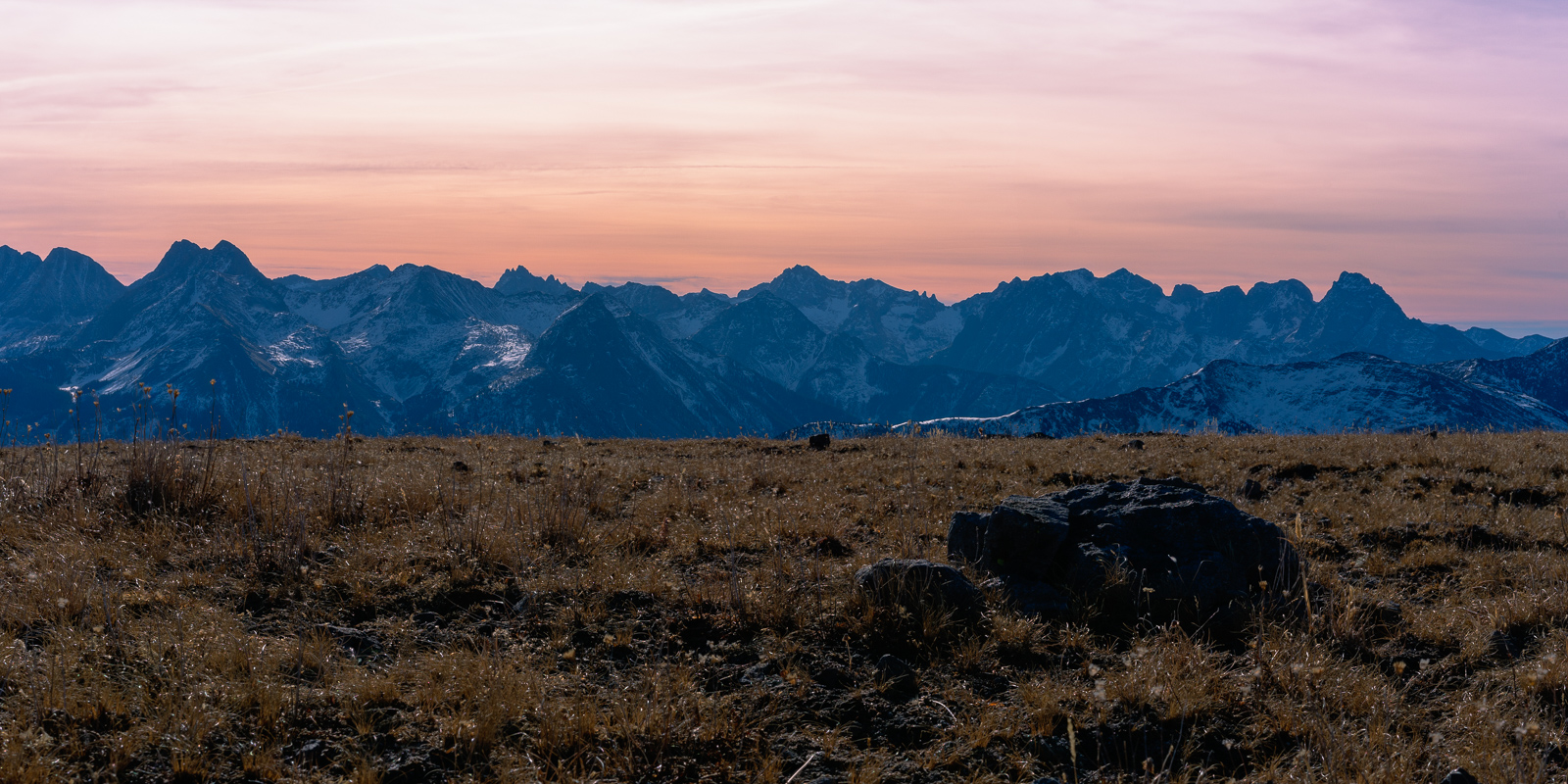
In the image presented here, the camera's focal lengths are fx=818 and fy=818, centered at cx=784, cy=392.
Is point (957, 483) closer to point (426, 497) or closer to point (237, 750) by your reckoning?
point (426, 497)

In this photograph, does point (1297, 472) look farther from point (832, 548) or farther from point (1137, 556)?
point (832, 548)

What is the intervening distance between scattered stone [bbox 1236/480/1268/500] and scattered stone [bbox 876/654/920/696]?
9530mm

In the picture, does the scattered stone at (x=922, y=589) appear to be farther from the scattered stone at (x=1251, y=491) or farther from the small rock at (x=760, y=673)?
the scattered stone at (x=1251, y=491)

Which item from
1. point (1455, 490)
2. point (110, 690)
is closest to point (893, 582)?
point (110, 690)

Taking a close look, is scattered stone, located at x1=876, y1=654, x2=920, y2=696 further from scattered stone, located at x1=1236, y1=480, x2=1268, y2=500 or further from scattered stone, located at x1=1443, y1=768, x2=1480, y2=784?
scattered stone, located at x1=1236, y1=480, x2=1268, y2=500

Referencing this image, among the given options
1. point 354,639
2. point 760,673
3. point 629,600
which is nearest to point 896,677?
point 760,673

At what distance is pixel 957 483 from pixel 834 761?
387 inches

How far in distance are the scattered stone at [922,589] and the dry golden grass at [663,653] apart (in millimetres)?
222

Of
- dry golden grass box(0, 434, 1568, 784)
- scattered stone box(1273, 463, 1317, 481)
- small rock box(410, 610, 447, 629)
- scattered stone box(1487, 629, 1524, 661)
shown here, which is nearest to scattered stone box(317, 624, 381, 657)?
dry golden grass box(0, 434, 1568, 784)

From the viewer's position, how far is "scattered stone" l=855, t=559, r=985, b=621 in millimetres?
8023

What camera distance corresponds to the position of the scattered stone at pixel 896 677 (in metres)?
6.87

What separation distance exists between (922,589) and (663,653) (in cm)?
257

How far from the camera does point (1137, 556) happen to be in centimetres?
886

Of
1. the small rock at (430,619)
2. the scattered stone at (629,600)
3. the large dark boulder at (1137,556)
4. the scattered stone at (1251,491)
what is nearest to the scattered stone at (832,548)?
the large dark boulder at (1137,556)
